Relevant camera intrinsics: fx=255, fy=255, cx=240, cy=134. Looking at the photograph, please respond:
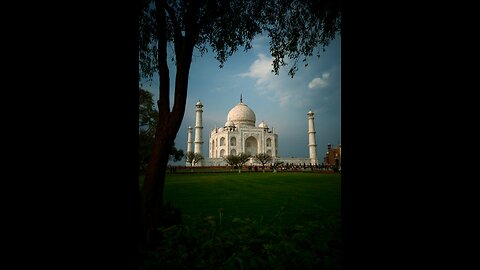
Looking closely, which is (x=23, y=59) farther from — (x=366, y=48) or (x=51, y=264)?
(x=366, y=48)

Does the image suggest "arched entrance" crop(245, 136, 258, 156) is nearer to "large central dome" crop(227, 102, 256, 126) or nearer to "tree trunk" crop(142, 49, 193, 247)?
"large central dome" crop(227, 102, 256, 126)

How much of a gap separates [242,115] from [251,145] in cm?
685

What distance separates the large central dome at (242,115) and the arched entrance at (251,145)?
12.2 ft

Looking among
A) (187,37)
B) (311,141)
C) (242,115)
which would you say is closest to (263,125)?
(242,115)

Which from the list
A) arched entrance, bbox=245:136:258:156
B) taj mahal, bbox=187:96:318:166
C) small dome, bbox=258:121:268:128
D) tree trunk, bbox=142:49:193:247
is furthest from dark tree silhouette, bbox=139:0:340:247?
small dome, bbox=258:121:268:128

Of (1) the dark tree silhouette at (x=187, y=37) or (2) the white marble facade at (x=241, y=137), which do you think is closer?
(1) the dark tree silhouette at (x=187, y=37)

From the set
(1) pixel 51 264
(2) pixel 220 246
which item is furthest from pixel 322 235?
(1) pixel 51 264

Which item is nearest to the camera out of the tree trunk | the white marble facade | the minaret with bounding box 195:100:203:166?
the tree trunk

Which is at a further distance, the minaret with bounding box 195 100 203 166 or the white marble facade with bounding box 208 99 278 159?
the white marble facade with bounding box 208 99 278 159

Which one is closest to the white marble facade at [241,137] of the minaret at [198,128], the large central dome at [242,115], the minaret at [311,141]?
the large central dome at [242,115]

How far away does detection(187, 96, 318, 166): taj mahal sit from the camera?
50.6 metres

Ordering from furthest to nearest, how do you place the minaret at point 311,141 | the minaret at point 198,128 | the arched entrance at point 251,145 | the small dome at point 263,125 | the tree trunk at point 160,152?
the small dome at point 263,125 < the arched entrance at point 251,145 < the minaret at point 311,141 < the minaret at point 198,128 < the tree trunk at point 160,152

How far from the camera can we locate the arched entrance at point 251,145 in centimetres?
5406

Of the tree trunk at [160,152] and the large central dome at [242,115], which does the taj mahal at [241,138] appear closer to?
the large central dome at [242,115]
